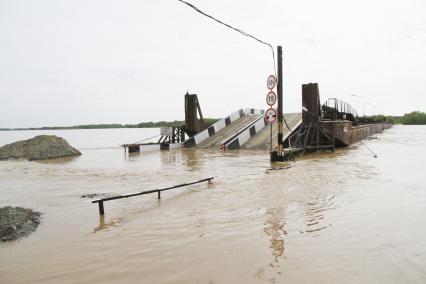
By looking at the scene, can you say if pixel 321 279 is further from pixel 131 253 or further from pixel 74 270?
pixel 74 270

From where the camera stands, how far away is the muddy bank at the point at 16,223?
4.71 metres

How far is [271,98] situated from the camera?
11.7 meters

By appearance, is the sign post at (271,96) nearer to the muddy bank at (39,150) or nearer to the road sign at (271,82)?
the road sign at (271,82)

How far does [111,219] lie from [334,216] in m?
3.72

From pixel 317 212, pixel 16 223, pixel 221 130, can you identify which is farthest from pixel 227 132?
pixel 16 223

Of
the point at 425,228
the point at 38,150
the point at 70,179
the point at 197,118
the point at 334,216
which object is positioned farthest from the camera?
the point at 197,118

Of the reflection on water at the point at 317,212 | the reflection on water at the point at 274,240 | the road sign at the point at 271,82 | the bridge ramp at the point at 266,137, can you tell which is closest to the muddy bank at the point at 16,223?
the reflection on water at the point at 274,240

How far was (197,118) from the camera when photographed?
2259 centimetres

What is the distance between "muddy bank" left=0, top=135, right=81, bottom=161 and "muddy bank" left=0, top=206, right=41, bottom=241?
1308 centimetres

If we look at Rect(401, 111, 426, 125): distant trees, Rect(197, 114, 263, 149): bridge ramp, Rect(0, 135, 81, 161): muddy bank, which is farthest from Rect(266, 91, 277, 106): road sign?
Rect(401, 111, 426, 125): distant trees

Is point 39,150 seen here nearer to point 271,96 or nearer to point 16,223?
point 271,96

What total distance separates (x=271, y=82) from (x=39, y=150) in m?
13.5

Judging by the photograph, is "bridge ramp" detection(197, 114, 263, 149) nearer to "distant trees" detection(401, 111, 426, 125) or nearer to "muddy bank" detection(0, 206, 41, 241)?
"muddy bank" detection(0, 206, 41, 241)

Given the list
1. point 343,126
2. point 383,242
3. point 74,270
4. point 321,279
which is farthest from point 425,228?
point 343,126
